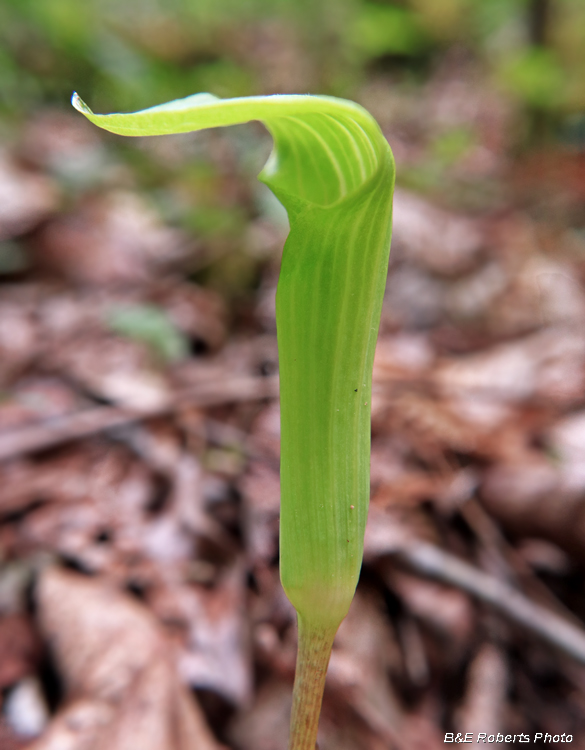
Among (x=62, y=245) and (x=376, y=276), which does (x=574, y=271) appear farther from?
(x=376, y=276)

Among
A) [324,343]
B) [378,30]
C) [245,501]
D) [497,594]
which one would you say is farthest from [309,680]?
[378,30]

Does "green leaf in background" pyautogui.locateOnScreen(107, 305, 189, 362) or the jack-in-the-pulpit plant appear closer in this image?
the jack-in-the-pulpit plant

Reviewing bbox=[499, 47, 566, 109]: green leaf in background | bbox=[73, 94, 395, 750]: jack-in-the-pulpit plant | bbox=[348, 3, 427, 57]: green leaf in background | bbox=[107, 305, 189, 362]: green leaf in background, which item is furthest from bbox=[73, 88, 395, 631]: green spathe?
bbox=[348, 3, 427, 57]: green leaf in background

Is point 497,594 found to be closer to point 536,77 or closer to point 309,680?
point 309,680

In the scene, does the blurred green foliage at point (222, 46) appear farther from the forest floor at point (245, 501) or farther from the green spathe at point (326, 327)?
the green spathe at point (326, 327)

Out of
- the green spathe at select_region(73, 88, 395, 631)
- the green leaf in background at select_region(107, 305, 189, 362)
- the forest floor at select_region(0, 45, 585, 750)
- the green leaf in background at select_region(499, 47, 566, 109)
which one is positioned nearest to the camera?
the green spathe at select_region(73, 88, 395, 631)

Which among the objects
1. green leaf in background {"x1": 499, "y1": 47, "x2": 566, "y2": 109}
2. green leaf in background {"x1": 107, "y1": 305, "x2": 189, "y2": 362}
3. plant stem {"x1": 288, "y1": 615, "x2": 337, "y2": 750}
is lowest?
green leaf in background {"x1": 107, "y1": 305, "x2": 189, "y2": 362}

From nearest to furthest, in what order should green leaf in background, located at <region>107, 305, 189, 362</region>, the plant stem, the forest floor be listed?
the plant stem < the forest floor < green leaf in background, located at <region>107, 305, 189, 362</region>

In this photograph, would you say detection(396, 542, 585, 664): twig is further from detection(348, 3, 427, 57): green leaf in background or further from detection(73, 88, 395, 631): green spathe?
detection(348, 3, 427, 57): green leaf in background
